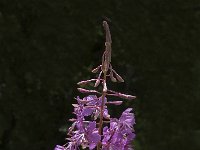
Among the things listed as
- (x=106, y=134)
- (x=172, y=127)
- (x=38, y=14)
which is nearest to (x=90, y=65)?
(x=38, y=14)

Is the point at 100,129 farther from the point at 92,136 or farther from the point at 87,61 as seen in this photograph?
the point at 87,61

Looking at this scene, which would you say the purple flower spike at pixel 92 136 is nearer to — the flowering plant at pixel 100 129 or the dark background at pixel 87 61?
the flowering plant at pixel 100 129

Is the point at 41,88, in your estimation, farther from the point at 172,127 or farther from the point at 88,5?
the point at 172,127

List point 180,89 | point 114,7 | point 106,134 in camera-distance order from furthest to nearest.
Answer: point 180,89
point 114,7
point 106,134

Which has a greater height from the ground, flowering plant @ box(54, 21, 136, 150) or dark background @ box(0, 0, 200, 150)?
dark background @ box(0, 0, 200, 150)

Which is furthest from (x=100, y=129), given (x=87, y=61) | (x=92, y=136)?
(x=87, y=61)

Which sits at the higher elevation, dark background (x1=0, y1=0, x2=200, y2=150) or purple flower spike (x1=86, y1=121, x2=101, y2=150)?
dark background (x1=0, y1=0, x2=200, y2=150)

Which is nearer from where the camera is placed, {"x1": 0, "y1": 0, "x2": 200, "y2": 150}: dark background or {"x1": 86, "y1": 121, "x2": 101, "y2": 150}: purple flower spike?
{"x1": 86, "y1": 121, "x2": 101, "y2": 150}: purple flower spike

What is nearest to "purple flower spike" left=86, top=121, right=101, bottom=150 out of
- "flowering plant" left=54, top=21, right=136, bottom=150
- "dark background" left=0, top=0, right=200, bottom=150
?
"flowering plant" left=54, top=21, right=136, bottom=150

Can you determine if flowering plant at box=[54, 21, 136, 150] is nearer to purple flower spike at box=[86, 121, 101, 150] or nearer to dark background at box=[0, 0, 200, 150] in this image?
purple flower spike at box=[86, 121, 101, 150]
